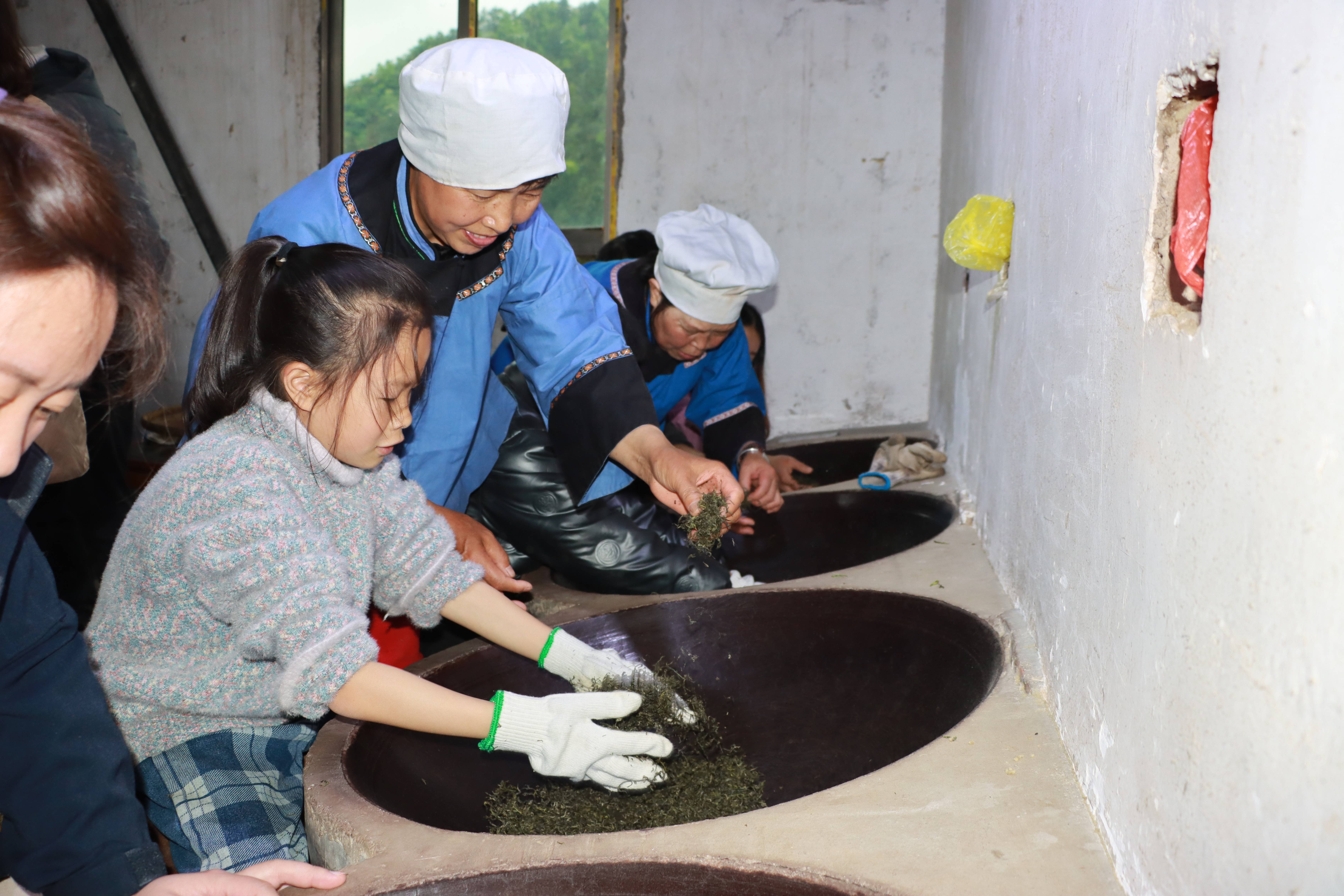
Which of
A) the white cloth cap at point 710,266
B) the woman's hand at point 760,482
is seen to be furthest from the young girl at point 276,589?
the white cloth cap at point 710,266

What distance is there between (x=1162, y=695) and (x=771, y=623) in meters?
0.93

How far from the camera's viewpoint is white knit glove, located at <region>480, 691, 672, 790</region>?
1292 millimetres

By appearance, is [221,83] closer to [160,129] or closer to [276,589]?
[160,129]

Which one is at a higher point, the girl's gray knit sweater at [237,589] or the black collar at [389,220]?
the black collar at [389,220]

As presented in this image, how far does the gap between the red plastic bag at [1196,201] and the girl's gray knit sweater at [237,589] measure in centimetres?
94

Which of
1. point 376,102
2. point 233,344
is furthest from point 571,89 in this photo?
point 233,344

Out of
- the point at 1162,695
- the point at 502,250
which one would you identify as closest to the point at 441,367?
the point at 502,250

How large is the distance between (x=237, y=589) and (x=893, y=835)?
2.56 ft

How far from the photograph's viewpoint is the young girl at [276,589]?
1.17m

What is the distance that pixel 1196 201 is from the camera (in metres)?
0.77

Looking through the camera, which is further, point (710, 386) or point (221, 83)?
point (221, 83)

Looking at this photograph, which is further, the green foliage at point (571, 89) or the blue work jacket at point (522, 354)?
the green foliage at point (571, 89)

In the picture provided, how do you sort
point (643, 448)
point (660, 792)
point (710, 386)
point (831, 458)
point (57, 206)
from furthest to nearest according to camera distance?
point (831, 458) < point (710, 386) < point (643, 448) < point (660, 792) < point (57, 206)

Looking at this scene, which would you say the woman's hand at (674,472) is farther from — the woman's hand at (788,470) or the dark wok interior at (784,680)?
the woman's hand at (788,470)
